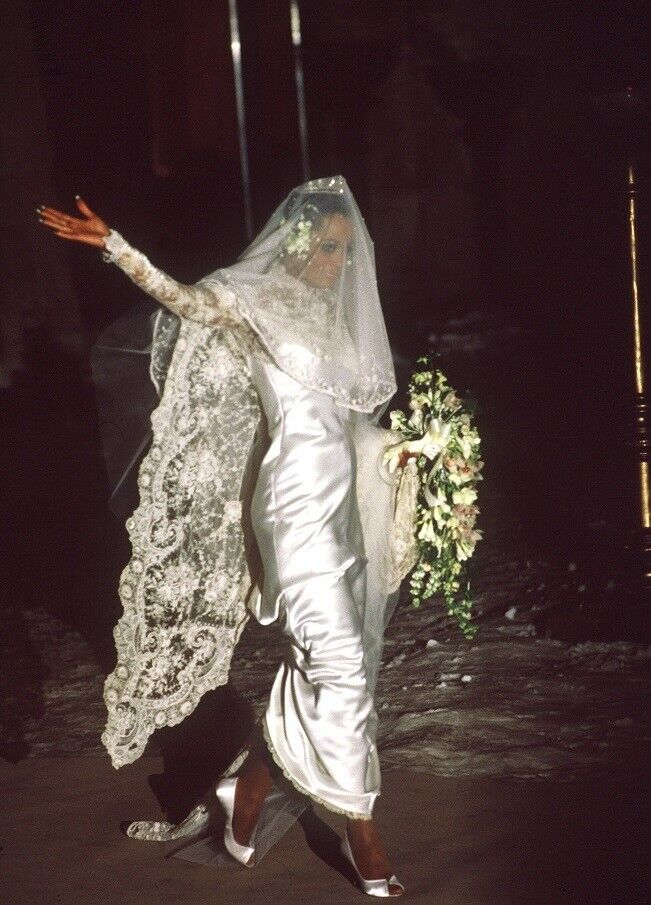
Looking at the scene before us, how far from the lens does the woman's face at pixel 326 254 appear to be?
3670mm

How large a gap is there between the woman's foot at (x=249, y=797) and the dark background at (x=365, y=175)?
21.9ft

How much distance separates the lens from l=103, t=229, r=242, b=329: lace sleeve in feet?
10.8

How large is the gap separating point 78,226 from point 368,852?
1.98 meters

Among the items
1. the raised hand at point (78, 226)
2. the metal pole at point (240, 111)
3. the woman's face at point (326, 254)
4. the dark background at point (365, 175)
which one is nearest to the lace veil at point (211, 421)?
the woman's face at point (326, 254)

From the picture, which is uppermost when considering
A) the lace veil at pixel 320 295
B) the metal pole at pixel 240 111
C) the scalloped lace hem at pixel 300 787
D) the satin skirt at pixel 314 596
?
the metal pole at pixel 240 111

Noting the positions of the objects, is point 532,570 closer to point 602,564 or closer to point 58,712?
point 602,564

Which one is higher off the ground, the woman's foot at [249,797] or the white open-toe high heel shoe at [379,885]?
the woman's foot at [249,797]

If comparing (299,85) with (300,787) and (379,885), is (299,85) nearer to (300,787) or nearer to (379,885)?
(300,787)

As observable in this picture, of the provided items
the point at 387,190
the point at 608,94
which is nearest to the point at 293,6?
the point at 387,190

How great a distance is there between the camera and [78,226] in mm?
3242

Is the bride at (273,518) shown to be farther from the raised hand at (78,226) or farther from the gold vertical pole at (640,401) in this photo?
the gold vertical pole at (640,401)

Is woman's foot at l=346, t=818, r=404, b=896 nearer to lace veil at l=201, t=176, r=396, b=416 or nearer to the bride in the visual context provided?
the bride

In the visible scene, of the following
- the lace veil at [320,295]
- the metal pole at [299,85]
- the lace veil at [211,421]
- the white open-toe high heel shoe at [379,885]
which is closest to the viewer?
the white open-toe high heel shoe at [379,885]

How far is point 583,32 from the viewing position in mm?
14750
